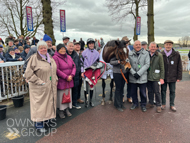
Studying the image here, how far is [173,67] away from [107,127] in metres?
2.84

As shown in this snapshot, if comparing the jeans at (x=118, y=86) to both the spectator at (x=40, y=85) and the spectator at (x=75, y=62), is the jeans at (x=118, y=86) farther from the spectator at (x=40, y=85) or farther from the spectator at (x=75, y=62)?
the spectator at (x=40, y=85)

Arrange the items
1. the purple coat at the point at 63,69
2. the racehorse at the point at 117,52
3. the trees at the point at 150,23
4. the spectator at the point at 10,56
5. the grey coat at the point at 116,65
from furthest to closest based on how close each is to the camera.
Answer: the trees at the point at 150,23, the spectator at the point at 10,56, the grey coat at the point at 116,65, the racehorse at the point at 117,52, the purple coat at the point at 63,69

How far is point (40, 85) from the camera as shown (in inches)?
122

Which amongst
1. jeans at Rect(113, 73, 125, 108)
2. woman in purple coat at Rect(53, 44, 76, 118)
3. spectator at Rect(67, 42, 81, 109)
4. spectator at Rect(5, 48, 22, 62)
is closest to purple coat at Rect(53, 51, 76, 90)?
woman in purple coat at Rect(53, 44, 76, 118)

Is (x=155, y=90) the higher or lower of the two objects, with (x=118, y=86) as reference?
lower

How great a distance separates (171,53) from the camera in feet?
14.0

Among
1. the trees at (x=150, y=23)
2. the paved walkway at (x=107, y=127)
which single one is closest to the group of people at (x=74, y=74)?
the paved walkway at (x=107, y=127)

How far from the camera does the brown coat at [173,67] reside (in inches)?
167

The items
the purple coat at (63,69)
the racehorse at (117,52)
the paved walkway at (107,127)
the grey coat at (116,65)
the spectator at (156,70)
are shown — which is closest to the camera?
the paved walkway at (107,127)

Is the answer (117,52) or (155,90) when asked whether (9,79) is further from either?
(155,90)

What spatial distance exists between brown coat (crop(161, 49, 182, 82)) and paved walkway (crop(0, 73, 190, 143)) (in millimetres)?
1102

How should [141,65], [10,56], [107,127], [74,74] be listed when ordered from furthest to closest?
1. [10,56]
2. [141,65]
3. [74,74]
4. [107,127]

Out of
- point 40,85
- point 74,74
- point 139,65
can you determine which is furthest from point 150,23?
point 40,85

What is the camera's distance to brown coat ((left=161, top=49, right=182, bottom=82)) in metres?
4.23
